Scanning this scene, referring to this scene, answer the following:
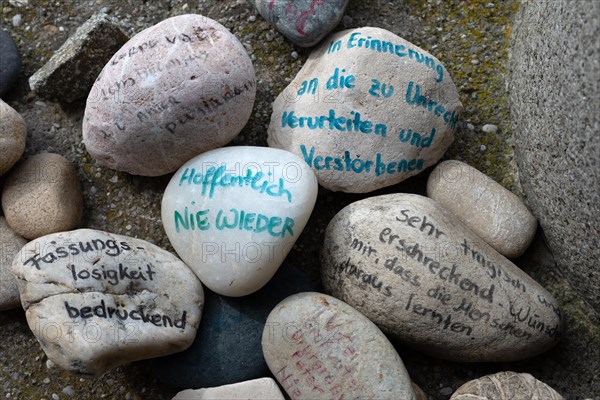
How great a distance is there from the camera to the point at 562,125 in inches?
50.9

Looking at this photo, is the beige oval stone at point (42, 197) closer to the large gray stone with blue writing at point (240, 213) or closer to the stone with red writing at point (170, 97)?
the stone with red writing at point (170, 97)

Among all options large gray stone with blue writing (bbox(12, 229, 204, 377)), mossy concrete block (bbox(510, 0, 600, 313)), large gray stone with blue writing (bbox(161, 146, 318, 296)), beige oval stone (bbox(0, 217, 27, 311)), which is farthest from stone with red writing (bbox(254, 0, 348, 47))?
beige oval stone (bbox(0, 217, 27, 311))

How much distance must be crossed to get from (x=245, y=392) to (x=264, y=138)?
1.73 feet

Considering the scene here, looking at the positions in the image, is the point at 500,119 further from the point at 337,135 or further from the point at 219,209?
the point at 219,209

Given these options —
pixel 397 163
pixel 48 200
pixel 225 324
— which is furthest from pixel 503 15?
pixel 48 200

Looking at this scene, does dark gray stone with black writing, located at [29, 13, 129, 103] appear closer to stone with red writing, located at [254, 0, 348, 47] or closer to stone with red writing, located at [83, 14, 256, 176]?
stone with red writing, located at [83, 14, 256, 176]

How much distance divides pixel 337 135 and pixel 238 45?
0.85 feet

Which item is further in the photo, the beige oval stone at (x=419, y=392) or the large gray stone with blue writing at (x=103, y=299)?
the beige oval stone at (x=419, y=392)

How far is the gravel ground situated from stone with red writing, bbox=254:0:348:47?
0.08 m

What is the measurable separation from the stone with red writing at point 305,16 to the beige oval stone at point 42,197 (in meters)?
0.52

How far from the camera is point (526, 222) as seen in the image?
4.83ft

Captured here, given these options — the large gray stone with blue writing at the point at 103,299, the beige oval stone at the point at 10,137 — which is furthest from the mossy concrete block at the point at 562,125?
the beige oval stone at the point at 10,137

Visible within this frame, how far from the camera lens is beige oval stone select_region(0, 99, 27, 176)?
4.82ft

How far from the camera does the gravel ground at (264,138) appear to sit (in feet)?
4.83
